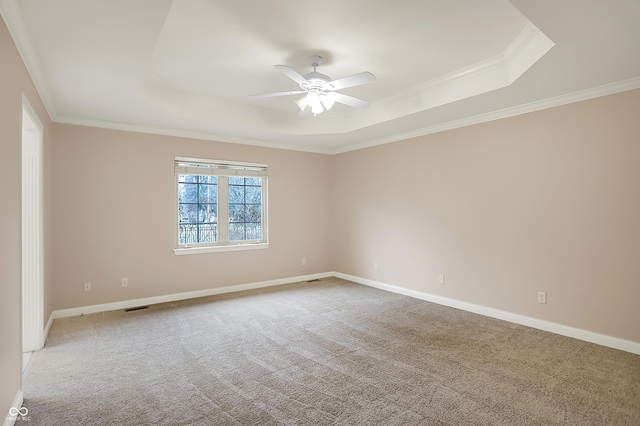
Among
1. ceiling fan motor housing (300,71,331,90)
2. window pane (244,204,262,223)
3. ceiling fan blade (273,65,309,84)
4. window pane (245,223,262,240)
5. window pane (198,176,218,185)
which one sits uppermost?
ceiling fan motor housing (300,71,331,90)

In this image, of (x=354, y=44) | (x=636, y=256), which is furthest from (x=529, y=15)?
(x=636, y=256)

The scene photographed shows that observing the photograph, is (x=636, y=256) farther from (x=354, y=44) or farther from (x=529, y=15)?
(x=354, y=44)

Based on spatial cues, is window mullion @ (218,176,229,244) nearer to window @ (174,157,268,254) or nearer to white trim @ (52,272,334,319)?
window @ (174,157,268,254)

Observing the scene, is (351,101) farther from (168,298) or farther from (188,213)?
(168,298)

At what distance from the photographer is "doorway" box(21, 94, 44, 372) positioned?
3105 mm

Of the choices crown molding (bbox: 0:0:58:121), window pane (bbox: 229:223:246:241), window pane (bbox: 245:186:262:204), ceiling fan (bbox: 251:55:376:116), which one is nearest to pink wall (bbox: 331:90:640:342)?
ceiling fan (bbox: 251:55:376:116)

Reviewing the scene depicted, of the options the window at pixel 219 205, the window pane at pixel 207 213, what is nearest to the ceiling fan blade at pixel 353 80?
the window at pixel 219 205

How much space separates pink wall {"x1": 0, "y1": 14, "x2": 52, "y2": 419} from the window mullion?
294 cm

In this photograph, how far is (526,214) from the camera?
147 inches

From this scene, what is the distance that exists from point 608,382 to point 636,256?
1.25 metres

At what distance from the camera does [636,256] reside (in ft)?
9.94

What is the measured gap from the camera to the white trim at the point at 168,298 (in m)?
4.12

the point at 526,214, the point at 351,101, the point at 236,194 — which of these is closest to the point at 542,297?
the point at 526,214

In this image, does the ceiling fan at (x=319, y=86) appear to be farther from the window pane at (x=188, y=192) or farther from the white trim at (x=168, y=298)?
the white trim at (x=168, y=298)
